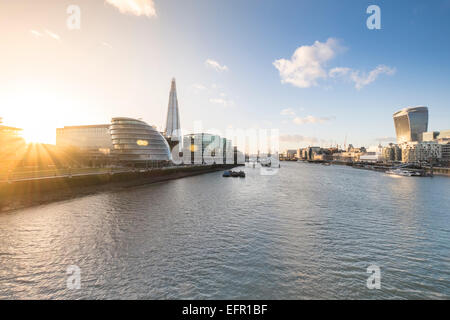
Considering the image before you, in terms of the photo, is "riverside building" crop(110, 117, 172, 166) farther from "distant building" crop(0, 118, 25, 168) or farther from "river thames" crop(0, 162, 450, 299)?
"river thames" crop(0, 162, 450, 299)

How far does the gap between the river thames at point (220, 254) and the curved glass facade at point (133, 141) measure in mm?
64854

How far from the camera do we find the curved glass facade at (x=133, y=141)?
280 ft

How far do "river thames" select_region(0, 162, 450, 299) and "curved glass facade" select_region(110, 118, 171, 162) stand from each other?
64854 millimetres

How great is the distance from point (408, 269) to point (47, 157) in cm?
7638

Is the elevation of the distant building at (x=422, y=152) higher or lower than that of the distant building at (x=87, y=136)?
lower

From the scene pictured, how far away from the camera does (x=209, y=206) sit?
2756 centimetres

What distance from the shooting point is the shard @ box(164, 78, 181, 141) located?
193125 mm

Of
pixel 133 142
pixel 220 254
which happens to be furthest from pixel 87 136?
pixel 220 254

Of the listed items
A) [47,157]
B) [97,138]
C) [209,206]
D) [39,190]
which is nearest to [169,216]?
[209,206]

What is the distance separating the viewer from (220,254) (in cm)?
1308

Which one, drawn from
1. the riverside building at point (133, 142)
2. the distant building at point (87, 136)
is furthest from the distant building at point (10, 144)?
the distant building at point (87, 136)

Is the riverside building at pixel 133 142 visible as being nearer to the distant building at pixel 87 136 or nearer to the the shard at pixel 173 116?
the distant building at pixel 87 136

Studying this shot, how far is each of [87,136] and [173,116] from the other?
7105 cm

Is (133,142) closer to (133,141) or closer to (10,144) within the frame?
(133,141)
